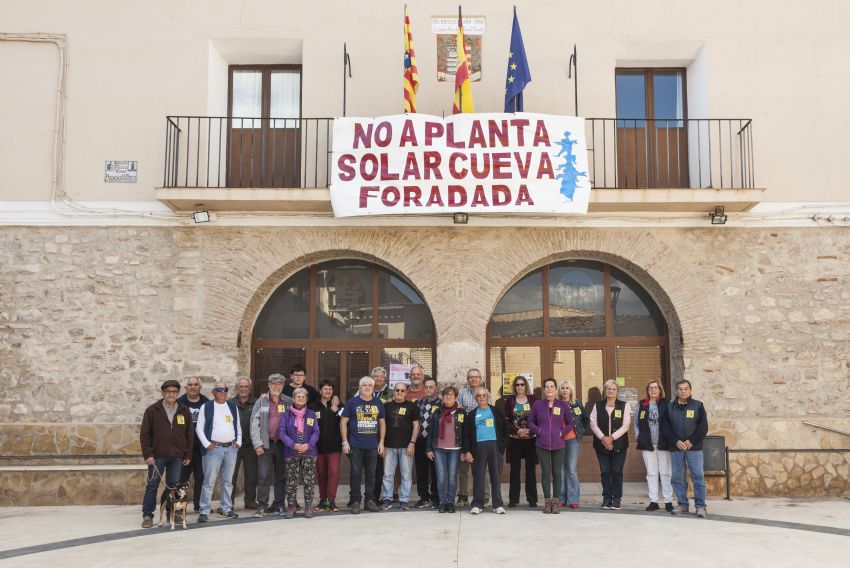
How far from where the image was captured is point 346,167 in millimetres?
10219

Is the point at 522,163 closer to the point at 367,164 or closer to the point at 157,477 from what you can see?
the point at 367,164

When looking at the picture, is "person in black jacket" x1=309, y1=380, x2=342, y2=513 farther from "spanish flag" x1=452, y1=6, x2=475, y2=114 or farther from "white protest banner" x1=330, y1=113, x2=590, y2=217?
"spanish flag" x1=452, y1=6, x2=475, y2=114

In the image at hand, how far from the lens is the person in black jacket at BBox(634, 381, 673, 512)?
8922 millimetres

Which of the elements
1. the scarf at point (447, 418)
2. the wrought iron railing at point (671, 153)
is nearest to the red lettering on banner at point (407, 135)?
the wrought iron railing at point (671, 153)

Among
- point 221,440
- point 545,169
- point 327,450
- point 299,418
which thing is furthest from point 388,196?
point 221,440

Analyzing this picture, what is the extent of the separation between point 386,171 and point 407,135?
21.5 inches

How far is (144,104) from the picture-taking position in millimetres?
10875

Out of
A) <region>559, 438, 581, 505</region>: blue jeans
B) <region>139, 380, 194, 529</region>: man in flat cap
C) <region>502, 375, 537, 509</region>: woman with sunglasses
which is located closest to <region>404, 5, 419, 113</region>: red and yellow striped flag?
<region>502, 375, 537, 509</region>: woman with sunglasses

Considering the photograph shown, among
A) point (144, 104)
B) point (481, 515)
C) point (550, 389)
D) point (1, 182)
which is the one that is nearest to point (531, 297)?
point (550, 389)

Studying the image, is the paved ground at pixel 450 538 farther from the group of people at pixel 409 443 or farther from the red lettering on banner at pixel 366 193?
the red lettering on banner at pixel 366 193

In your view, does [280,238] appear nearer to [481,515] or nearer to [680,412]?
[481,515]

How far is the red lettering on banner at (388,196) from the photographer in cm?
1012

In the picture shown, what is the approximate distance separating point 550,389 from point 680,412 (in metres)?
1.47

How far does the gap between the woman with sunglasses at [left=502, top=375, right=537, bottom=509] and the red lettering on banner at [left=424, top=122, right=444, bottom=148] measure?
3.33 m
